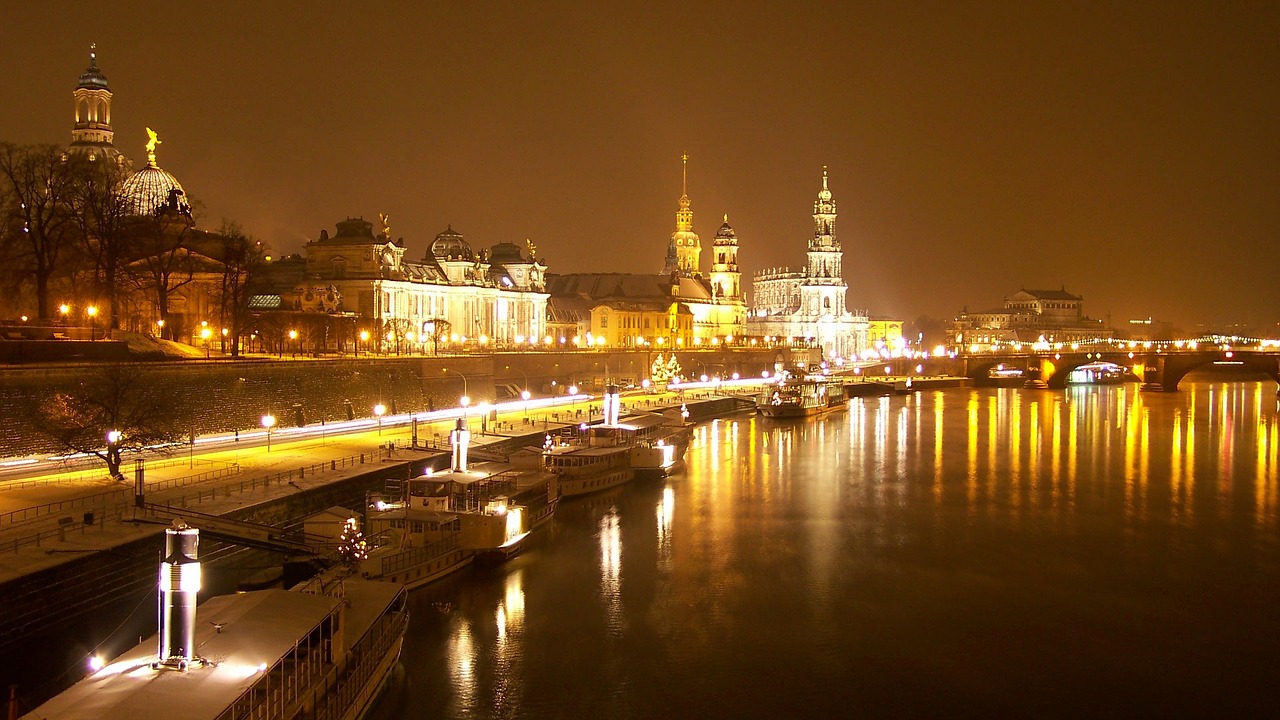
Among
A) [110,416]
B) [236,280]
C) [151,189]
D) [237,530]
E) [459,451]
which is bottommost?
[237,530]

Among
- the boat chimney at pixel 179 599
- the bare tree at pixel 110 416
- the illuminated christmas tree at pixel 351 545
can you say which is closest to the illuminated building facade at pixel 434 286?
the bare tree at pixel 110 416

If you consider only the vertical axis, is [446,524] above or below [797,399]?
below

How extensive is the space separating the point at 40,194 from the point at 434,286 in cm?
3497

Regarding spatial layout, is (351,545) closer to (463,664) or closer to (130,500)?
(463,664)

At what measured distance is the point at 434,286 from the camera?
252 feet

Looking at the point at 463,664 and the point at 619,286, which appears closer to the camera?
the point at 463,664

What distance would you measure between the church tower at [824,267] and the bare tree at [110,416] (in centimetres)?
12113

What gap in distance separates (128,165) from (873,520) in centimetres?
5943

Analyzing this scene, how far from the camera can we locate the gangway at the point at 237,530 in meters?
24.3

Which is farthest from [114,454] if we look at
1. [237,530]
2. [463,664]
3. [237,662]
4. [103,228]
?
[103,228]

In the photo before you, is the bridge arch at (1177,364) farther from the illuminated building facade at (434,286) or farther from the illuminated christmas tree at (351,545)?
the illuminated christmas tree at (351,545)

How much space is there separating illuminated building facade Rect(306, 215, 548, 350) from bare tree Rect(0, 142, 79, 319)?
23.4 meters

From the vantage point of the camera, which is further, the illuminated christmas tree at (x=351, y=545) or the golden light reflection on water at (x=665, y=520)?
the golden light reflection on water at (x=665, y=520)

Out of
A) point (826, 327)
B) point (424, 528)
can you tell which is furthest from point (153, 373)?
point (826, 327)
